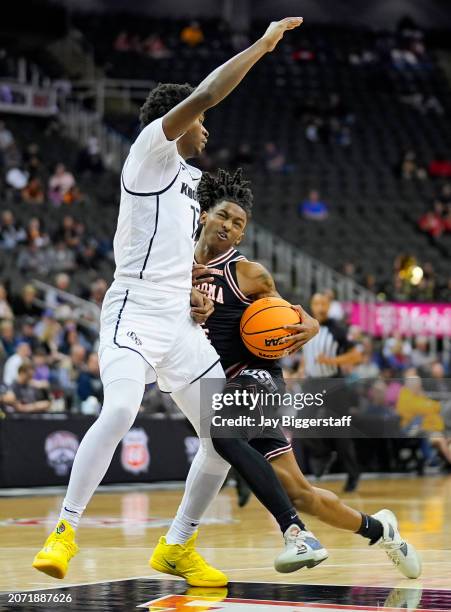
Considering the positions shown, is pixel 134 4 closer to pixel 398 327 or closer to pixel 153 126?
pixel 398 327

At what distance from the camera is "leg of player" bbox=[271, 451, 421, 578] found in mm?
5910

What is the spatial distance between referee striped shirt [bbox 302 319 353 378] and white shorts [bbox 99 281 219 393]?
756cm

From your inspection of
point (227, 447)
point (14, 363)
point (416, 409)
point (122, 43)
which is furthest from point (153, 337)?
point (122, 43)

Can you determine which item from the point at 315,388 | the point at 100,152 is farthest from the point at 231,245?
the point at 100,152

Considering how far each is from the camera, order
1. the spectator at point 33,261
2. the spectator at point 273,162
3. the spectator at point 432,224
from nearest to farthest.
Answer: the spectator at point 33,261 → the spectator at point 432,224 → the spectator at point 273,162

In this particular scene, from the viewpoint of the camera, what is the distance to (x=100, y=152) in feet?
83.0

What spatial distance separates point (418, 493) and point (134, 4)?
2422 centimetres

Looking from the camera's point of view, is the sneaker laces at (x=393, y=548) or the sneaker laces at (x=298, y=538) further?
the sneaker laces at (x=393, y=548)

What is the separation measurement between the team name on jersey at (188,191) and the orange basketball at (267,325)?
63cm

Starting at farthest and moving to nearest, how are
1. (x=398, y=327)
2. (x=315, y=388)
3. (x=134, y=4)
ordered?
(x=134, y=4), (x=398, y=327), (x=315, y=388)

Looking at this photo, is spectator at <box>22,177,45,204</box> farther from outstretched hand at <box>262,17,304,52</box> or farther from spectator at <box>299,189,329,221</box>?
outstretched hand at <box>262,17,304,52</box>

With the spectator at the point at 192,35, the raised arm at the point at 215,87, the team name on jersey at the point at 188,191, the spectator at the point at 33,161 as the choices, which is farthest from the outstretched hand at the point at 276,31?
the spectator at the point at 192,35

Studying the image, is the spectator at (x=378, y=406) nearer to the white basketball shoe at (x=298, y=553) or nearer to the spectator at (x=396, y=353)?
the spectator at (x=396, y=353)

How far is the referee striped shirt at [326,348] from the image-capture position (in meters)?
13.3
